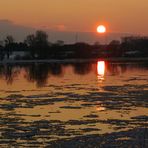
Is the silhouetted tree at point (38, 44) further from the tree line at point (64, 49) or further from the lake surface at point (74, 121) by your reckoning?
the lake surface at point (74, 121)

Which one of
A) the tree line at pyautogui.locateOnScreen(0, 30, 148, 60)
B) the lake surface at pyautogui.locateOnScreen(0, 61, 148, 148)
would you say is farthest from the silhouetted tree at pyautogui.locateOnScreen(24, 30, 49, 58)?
the lake surface at pyautogui.locateOnScreen(0, 61, 148, 148)

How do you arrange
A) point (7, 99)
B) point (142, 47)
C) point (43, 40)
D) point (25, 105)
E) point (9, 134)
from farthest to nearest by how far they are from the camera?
point (142, 47) < point (43, 40) < point (7, 99) < point (25, 105) < point (9, 134)

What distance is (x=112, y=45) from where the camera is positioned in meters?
180

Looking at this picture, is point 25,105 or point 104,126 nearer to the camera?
point 104,126

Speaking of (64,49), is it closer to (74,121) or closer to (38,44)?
(38,44)

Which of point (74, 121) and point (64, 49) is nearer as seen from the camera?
point (74, 121)

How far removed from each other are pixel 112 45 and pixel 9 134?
165923 millimetres

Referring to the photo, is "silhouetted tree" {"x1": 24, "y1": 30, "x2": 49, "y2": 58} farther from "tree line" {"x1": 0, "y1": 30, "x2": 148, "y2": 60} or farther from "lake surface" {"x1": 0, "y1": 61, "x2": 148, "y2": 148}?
"lake surface" {"x1": 0, "y1": 61, "x2": 148, "y2": 148}

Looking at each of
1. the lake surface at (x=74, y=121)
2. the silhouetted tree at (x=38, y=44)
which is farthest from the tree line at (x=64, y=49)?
the lake surface at (x=74, y=121)

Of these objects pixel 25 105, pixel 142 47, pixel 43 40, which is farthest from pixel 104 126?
pixel 142 47

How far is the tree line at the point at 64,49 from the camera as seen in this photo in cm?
14725

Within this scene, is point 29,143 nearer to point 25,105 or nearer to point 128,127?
point 128,127

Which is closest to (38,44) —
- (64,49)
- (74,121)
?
(64,49)

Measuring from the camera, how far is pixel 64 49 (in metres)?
163
